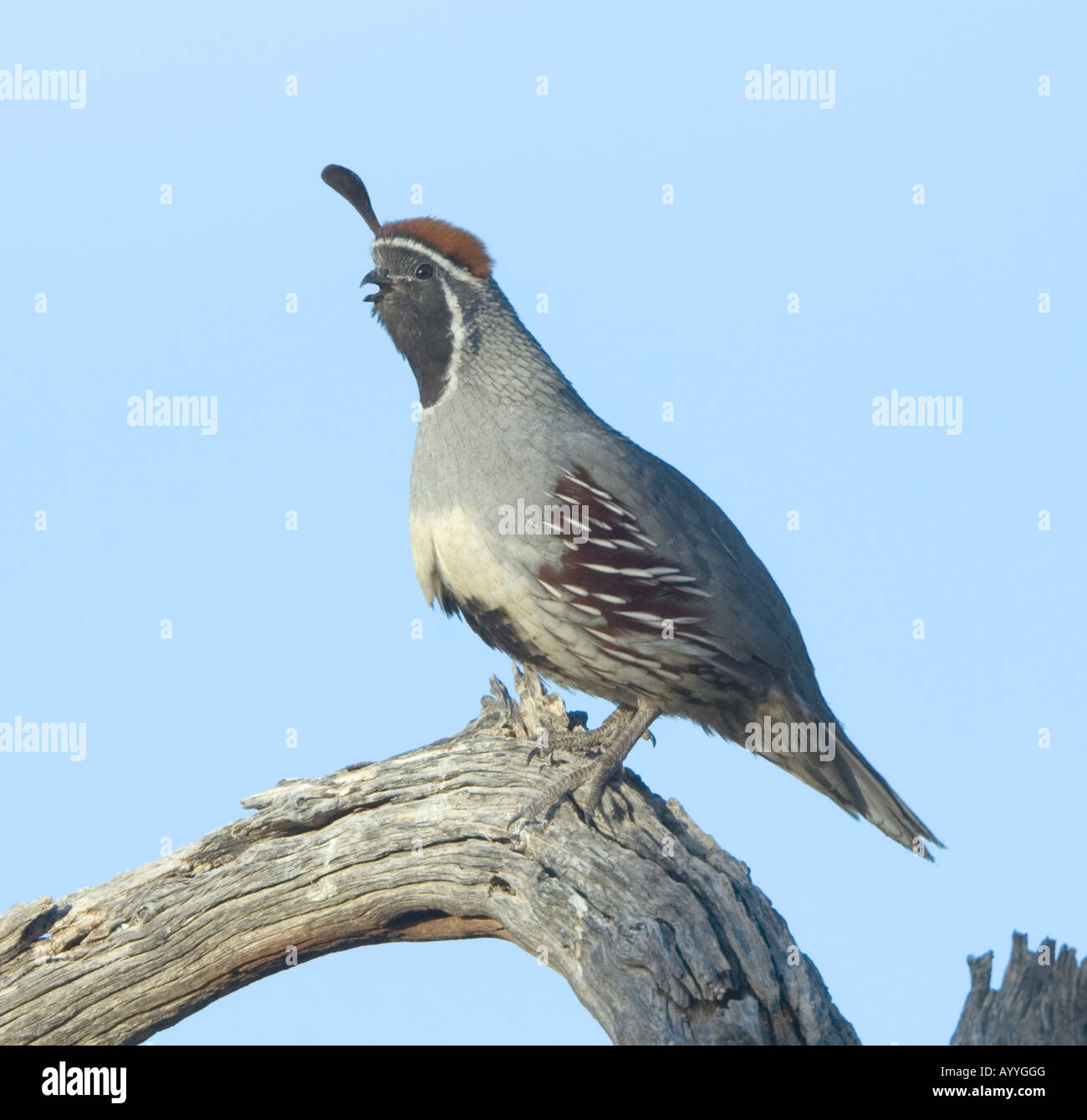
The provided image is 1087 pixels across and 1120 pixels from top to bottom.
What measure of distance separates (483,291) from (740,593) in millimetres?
2346

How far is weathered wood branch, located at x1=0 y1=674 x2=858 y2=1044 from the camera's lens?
6.12 meters

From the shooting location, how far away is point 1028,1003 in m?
5.11

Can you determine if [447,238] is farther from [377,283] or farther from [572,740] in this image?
[572,740]

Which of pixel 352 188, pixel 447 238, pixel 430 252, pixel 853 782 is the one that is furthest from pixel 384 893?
pixel 352 188

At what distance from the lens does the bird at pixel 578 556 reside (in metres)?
6.88

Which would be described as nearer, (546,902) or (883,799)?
(546,902)

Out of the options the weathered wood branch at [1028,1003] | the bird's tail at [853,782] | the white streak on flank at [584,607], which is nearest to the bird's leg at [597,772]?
the white streak on flank at [584,607]

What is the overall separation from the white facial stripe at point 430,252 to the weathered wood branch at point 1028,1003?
185 inches

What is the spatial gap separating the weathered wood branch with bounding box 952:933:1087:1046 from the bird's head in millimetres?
4329

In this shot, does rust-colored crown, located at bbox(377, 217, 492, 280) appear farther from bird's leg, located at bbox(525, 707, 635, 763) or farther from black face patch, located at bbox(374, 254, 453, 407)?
bird's leg, located at bbox(525, 707, 635, 763)

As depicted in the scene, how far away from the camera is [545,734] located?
7.10m
